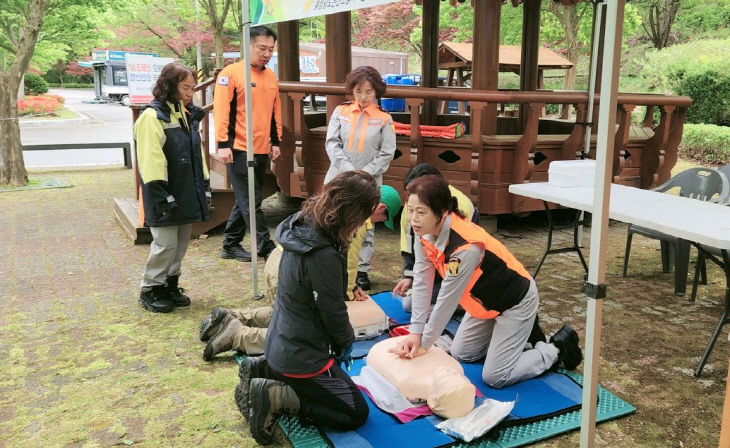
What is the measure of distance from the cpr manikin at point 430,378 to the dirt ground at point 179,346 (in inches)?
16.5

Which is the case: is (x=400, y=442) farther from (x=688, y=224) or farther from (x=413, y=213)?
(x=688, y=224)

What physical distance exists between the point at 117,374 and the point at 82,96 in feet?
128

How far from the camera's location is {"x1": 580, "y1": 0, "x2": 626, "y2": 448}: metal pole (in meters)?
1.95

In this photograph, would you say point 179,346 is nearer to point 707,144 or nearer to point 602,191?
point 602,191

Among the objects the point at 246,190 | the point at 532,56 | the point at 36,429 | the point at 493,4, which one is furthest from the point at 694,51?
the point at 36,429

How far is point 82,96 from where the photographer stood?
3781 cm

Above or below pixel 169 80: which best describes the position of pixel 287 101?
below

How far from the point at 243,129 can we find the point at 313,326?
3139mm

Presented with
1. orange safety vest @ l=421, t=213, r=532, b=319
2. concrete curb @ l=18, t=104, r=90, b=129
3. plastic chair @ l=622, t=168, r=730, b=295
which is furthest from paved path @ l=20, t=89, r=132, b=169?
orange safety vest @ l=421, t=213, r=532, b=319

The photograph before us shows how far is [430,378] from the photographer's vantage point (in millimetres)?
2951

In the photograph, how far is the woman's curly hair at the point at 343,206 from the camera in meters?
2.51

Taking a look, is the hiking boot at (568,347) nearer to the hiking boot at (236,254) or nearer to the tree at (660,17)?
the hiking boot at (236,254)

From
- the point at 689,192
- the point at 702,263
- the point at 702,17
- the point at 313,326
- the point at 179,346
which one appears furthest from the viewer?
the point at 702,17

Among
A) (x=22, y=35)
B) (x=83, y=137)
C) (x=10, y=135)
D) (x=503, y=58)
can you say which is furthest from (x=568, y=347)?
(x=83, y=137)
